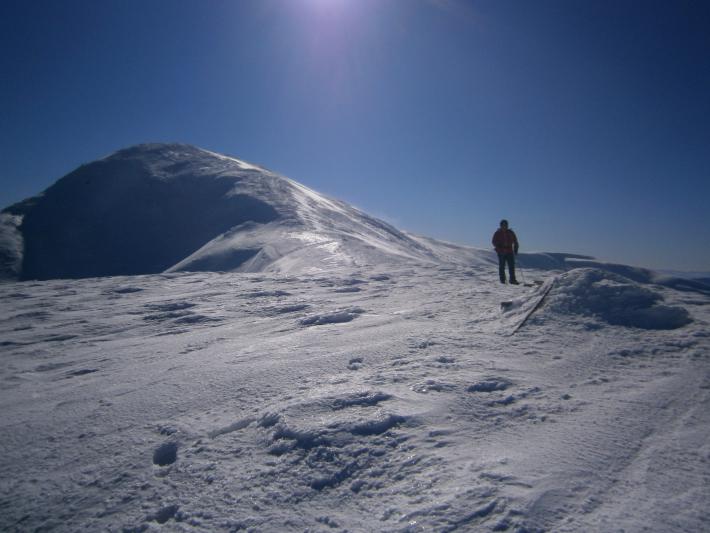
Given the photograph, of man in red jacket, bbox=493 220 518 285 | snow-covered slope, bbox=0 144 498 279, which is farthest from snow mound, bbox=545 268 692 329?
snow-covered slope, bbox=0 144 498 279

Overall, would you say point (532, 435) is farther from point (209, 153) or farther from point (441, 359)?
point (209, 153)

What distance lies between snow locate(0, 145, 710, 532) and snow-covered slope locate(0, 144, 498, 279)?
50.1 feet

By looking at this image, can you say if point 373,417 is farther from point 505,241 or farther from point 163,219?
point 163,219

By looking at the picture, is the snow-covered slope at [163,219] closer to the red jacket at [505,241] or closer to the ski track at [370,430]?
the red jacket at [505,241]

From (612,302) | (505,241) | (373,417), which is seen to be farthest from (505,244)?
(373,417)

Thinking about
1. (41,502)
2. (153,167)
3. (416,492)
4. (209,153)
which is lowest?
(41,502)

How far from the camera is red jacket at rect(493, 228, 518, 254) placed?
472 inches

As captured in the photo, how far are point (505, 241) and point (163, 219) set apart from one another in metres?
34.6

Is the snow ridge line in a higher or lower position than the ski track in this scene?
higher

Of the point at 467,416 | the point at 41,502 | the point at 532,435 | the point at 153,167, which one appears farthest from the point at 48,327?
the point at 153,167

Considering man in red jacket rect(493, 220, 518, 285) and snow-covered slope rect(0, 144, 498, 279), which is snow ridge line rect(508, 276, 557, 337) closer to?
man in red jacket rect(493, 220, 518, 285)

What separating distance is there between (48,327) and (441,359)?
8.13 m

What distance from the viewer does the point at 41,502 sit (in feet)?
8.86

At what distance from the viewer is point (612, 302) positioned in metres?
6.00
